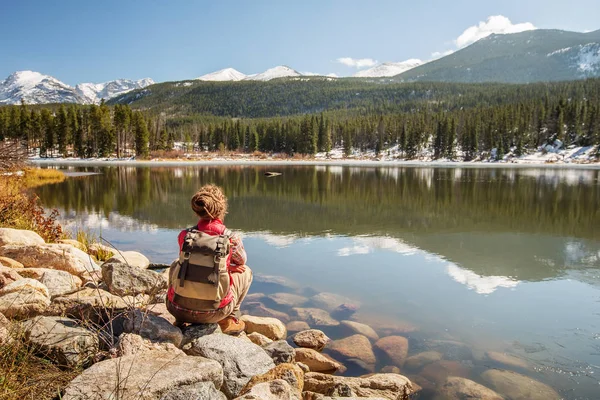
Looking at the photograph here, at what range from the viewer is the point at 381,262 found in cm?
1110

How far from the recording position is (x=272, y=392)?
3.67m

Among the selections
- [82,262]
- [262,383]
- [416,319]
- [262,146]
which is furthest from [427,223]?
[262,146]

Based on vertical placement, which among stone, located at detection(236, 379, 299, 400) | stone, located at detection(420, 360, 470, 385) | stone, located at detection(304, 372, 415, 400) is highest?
stone, located at detection(236, 379, 299, 400)

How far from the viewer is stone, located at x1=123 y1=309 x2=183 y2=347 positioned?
13.9ft

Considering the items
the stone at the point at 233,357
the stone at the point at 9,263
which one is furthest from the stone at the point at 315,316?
the stone at the point at 9,263

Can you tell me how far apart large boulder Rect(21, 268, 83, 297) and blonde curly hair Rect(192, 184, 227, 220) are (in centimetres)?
232

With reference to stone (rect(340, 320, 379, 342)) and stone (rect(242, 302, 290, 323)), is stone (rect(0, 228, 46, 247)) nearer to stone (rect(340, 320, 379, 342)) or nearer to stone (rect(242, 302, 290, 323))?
stone (rect(242, 302, 290, 323))

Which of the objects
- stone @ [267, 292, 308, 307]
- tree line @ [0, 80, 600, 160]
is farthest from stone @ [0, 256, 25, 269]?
tree line @ [0, 80, 600, 160]

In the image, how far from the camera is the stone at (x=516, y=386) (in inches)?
202

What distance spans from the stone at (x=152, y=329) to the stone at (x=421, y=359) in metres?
3.24

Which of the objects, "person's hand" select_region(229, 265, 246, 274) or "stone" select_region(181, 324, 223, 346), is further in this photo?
"person's hand" select_region(229, 265, 246, 274)

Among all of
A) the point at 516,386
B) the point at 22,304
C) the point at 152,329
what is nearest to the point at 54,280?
the point at 22,304

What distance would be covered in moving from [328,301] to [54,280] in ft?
15.5

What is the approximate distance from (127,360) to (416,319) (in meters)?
5.27
